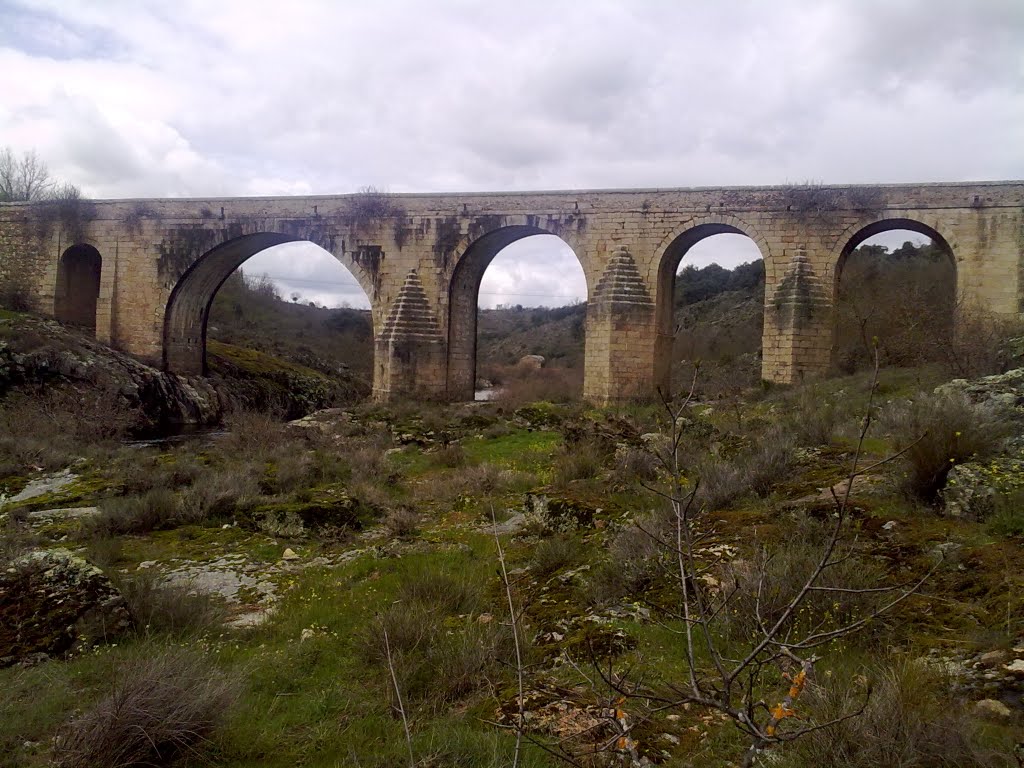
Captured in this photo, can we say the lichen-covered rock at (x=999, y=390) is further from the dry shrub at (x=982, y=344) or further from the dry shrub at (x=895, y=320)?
the dry shrub at (x=982, y=344)

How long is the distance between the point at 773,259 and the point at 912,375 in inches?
162

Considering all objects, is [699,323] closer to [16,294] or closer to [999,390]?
[16,294]

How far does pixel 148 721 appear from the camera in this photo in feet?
7.52

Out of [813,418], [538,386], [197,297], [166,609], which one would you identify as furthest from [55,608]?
[538,386]

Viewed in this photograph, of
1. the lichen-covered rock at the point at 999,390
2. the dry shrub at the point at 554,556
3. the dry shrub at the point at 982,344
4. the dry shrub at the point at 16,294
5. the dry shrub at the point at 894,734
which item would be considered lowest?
the dry shrub at the point at 554,556

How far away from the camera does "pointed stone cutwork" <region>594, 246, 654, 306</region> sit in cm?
1423

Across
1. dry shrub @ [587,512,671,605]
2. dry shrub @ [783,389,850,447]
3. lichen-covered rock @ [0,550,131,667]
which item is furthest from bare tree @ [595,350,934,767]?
dry shrub @ [783,389,850,447]

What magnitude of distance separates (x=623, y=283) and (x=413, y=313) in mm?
4784

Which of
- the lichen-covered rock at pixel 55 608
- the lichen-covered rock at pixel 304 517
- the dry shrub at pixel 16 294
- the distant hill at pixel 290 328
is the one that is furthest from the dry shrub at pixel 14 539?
the distant hill at pixel 290 328

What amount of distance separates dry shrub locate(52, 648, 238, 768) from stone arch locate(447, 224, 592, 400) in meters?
13.3

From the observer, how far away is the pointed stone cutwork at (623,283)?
14.2 meters

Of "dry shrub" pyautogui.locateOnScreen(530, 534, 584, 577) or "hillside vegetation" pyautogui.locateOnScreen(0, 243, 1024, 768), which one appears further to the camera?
"dry shrub" pyautogui.locateOnScreen(530, 534, 584, 577)

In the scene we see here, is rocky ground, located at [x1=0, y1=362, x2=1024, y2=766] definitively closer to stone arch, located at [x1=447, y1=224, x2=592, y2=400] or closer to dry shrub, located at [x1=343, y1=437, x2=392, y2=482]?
dry shrub, located at [x1=343, y1=437, x2=392, y2=482]

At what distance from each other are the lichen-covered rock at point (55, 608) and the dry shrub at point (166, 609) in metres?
0.11
